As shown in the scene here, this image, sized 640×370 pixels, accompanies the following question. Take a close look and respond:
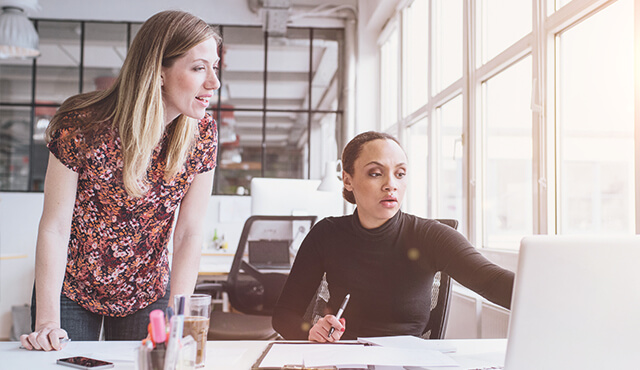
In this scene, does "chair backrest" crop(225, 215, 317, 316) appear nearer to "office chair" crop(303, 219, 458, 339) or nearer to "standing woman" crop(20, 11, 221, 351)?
"office chair" crop(303, 219, 458, 339)

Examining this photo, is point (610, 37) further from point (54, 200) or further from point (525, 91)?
point (54, 200)

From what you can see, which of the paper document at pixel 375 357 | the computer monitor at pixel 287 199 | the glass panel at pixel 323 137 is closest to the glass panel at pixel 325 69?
the glass panel at pixel 323 137

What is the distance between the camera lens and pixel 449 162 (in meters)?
4.18

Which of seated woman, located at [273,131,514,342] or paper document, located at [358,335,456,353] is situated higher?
seated woman, located at [273,131,514,342]

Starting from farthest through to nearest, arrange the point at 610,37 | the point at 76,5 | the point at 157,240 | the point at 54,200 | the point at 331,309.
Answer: the point at 76,5 → the point at 610,37 → the point at 331,309 → the point at 157,240 → the point at 54,200

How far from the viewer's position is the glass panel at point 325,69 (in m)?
6.86

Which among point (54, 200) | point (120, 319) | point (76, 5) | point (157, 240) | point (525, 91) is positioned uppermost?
point (76, 5)

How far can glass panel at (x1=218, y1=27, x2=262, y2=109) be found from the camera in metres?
6.84

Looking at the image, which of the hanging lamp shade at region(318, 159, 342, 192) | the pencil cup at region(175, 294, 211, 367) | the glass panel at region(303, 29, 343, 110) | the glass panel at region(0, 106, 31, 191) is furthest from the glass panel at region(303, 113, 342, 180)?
the pencil cup at region(175, 294, 211, 367)

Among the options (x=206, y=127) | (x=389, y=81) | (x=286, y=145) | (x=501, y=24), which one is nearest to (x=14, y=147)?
(x=286, y=145)

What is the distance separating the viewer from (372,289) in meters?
1.55

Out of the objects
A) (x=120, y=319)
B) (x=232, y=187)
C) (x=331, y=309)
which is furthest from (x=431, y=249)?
(x=232, y=187)

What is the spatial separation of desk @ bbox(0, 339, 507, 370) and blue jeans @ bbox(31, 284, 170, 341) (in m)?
0.17

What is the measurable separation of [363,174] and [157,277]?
65cm
